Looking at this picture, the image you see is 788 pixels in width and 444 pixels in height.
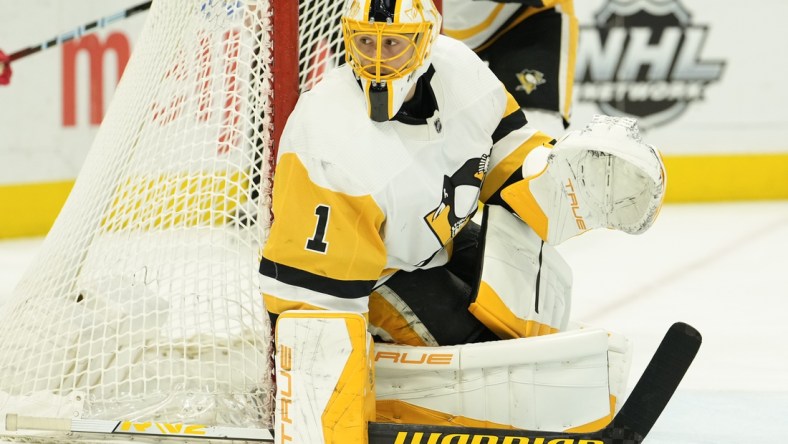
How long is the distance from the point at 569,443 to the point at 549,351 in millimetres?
158

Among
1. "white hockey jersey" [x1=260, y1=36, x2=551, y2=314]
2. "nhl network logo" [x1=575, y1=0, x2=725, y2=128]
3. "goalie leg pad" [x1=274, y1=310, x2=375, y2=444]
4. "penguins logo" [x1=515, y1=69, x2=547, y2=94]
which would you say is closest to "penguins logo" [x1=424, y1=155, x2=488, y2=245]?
"white hockey jersey" [x1=260, y1=36, x2=551, y2=314]

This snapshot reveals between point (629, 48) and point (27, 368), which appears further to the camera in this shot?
point (629, 48)

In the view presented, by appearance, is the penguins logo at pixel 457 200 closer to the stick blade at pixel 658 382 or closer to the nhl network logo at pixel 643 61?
the stick blade at pixel 658 382

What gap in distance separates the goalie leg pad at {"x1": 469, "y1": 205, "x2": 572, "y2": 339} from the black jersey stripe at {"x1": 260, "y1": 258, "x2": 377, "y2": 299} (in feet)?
0.99

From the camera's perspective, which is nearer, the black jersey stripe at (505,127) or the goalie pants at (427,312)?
the goalie pants at (427,312)

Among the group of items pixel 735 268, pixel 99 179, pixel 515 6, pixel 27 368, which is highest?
pixel 515 6

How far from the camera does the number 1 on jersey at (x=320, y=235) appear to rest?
184 cm

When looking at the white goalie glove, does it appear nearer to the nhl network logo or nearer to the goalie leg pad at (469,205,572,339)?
the goalie leg pad at (469,205,572,339)

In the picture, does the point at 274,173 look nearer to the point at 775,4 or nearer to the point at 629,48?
the point at 629,48

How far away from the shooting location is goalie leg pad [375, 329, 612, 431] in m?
1.96

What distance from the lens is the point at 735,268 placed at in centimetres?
381

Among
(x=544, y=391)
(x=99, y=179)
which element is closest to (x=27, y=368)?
(x=99, y=179)

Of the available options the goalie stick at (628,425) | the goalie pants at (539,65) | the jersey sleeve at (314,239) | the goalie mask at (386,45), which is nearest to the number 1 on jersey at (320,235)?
the jersey sleeve at (314,239)

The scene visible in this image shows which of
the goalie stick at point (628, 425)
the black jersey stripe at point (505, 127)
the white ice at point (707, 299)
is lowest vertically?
the white ice at point (707, 299)
